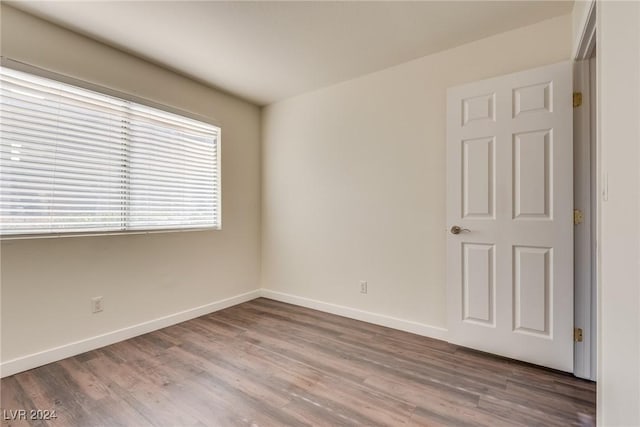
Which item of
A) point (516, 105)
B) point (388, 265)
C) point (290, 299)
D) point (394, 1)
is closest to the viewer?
point (394, 1)

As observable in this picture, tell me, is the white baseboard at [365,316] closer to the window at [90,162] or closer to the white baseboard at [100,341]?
the white baseboard at [100,341]

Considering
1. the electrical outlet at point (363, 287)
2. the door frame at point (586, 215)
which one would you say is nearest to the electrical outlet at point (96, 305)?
the electrical outlet at point (363, 287)

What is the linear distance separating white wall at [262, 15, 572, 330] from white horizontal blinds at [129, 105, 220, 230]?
2.48ft

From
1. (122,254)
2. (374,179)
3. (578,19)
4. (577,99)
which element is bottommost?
(122,254)

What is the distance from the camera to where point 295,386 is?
5.79ft

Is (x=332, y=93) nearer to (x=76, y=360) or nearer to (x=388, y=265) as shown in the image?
(x=388, y=265)

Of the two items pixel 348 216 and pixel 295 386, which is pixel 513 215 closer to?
pixel 348 216

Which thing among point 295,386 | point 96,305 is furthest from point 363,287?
point 96,305

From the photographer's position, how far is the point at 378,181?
2771 mm

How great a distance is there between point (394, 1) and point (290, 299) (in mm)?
3027

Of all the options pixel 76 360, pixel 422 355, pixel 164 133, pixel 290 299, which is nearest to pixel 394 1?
pixel 164 133
